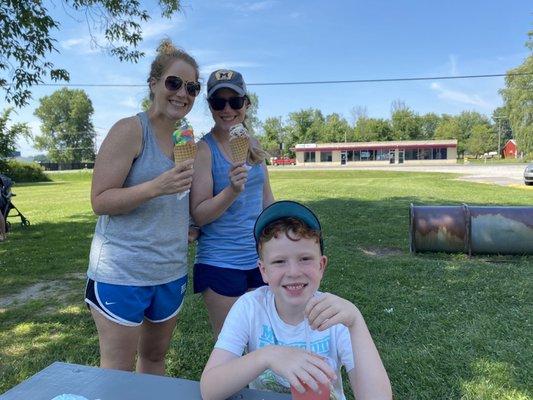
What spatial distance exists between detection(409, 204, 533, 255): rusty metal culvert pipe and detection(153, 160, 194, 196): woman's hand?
5.88 m

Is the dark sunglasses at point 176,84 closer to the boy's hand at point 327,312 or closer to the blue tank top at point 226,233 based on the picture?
the blue tank top at point 226,233

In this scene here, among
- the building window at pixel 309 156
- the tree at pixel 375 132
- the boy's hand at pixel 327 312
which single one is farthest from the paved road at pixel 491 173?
the tree at pixel 375 132

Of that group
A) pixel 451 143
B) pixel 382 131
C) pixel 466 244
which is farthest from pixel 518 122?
pixel 466 244

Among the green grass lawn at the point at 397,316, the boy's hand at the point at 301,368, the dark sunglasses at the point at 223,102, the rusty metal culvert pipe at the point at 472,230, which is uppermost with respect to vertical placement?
the dark sunglasses at the point at 223,102

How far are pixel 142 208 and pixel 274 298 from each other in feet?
2.43

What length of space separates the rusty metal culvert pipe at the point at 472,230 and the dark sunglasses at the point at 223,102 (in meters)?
5.50

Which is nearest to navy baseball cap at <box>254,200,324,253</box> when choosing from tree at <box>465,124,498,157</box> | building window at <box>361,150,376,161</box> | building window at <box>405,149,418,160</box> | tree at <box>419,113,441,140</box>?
building window at <box>361,150,376,161</box>

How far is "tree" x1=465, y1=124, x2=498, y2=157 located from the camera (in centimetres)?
9006

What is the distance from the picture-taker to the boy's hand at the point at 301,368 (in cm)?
106

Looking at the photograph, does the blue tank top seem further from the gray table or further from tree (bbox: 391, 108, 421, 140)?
tree (bbox: 391, 108, 421, 140)

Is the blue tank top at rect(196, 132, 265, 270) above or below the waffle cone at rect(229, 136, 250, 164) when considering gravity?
below

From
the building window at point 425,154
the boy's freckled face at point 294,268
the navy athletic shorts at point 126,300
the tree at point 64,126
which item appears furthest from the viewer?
the tree at point 64,126

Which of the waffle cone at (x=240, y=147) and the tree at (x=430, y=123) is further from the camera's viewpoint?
the tree at (x=430, y=123)

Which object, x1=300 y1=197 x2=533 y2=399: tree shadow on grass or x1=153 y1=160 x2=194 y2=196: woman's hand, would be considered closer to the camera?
x1=153 y1=160 x2=194 y2=196: woman's hand
